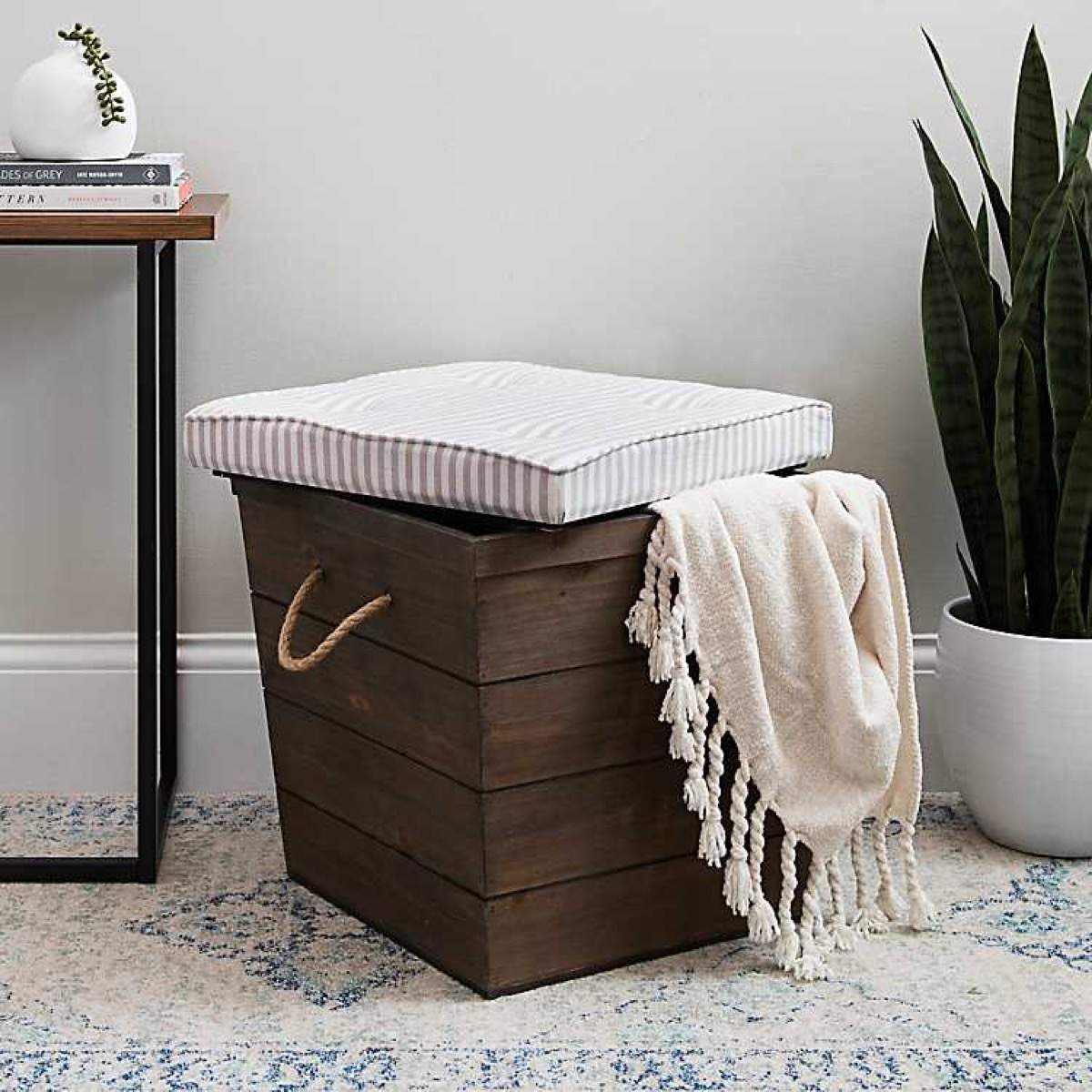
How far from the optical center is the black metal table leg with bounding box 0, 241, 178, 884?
63.8 inches

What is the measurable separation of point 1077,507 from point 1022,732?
24cm

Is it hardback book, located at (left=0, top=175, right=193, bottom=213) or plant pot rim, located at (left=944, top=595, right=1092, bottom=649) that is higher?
hardback book, located at (left=0, top=175, right=193, bottom=213)

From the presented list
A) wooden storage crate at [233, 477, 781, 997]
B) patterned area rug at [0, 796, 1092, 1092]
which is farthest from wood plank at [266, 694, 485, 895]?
patterned area rug at [0, 796, 1092, 1092]

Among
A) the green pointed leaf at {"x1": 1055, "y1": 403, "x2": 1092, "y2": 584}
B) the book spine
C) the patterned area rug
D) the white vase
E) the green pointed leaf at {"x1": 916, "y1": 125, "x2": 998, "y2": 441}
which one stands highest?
the white vase

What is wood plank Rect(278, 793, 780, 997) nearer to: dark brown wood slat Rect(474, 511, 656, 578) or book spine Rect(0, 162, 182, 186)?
dark brown wood slat Rect(474, 511, 656, 578)

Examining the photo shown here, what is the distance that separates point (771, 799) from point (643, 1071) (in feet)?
0.88

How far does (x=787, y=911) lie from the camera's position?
1517 millimetres

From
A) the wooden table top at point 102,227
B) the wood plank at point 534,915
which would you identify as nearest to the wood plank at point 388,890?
the wood plank at point 534,915

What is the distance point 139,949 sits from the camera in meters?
1.56

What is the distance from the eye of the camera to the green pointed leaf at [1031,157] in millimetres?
1761

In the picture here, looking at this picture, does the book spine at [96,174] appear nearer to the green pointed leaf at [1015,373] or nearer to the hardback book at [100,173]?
the hardback book at [100,173]

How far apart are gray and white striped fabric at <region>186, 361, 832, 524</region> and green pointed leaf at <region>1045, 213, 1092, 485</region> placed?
0.92 feet

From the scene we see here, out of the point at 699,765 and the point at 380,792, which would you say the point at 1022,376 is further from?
the point at 380,792

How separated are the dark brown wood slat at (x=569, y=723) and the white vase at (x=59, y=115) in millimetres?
690
